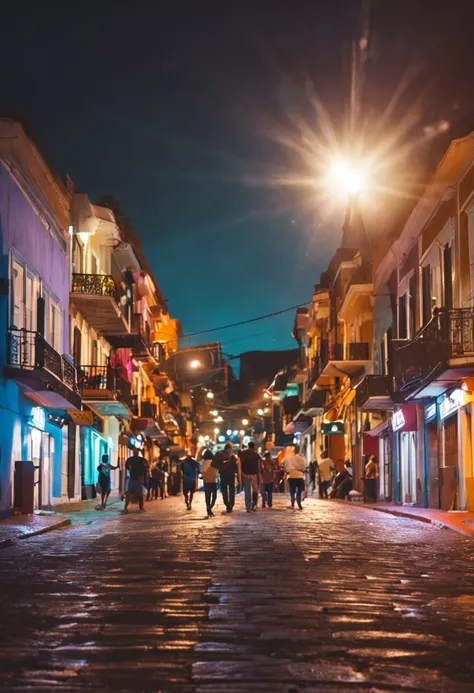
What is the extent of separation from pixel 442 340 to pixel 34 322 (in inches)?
419

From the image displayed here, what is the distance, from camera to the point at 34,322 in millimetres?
26031

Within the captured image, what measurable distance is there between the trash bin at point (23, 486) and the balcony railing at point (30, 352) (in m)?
2.24

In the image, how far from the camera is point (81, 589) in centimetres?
897

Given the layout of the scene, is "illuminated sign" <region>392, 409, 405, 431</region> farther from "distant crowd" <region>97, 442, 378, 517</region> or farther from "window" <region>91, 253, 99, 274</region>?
"window" <region>91, 253, 99, 274</region>

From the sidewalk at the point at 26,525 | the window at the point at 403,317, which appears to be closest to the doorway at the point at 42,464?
the sidewalk at the point at 26,525

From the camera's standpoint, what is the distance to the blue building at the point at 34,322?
22688 millimetres

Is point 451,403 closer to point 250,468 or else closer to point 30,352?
point 250,468

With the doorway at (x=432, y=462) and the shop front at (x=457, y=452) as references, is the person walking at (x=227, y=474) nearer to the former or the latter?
the shop front at (x=457, y=452)

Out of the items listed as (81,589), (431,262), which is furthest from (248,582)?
(431,262)

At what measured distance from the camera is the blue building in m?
22.7

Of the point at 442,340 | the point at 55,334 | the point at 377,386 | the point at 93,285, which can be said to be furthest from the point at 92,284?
the point at 442,340

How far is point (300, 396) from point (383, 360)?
1358 inches

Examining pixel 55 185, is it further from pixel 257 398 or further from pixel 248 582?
pixel 257 398

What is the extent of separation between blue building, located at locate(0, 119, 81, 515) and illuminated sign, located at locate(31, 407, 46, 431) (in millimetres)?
26
